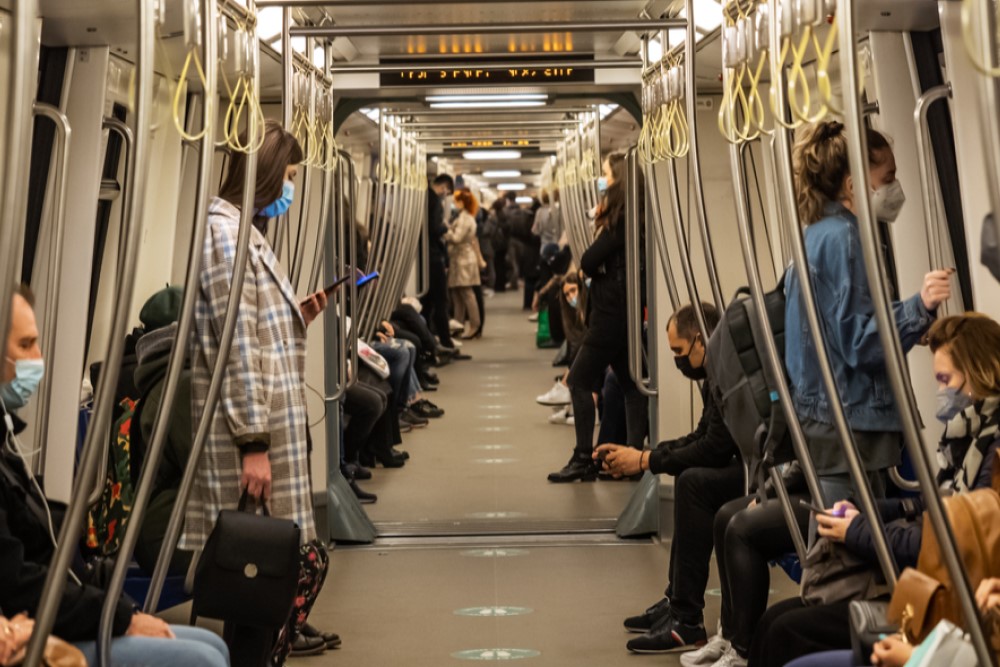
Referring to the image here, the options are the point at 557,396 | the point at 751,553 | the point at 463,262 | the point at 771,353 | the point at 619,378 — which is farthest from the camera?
the point at 463,262

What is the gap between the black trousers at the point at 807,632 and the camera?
11.3ft

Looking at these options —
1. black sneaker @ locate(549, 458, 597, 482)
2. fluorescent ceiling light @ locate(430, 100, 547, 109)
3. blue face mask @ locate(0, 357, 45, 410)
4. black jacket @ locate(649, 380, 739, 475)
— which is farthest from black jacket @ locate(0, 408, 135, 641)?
fluorescent ceiling light @ locate(430, 100, 547, 109)

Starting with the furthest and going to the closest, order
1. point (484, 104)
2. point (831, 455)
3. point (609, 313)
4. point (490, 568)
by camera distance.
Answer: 1. point (484, 104)
2. point (609, 313)
3. point (490, 568)
4. point (831, 455)

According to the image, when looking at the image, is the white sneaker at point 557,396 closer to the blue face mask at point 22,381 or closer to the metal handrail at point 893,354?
the blue face mask at point 22,381

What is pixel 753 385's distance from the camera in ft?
12.5

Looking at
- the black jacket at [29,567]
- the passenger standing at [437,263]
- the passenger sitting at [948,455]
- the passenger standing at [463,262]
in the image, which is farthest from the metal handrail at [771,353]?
the passenger standing at [463,262]

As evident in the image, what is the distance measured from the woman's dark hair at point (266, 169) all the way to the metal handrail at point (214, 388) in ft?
1.37

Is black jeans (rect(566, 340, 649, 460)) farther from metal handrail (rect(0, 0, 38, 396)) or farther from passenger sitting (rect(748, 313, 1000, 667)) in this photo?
metal handrail (rect(0, 0, 38, 396))

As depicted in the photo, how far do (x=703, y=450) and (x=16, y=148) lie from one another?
10.8ft

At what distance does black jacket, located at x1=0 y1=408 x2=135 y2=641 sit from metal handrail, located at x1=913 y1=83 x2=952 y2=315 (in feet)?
8.09

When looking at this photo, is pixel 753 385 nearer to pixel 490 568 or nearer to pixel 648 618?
pixel 648 618

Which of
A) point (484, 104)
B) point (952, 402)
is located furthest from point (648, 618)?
point (484, 104)

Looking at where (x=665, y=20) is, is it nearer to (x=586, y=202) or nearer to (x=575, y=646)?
(x=575, y=646)

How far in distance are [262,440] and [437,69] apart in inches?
151
